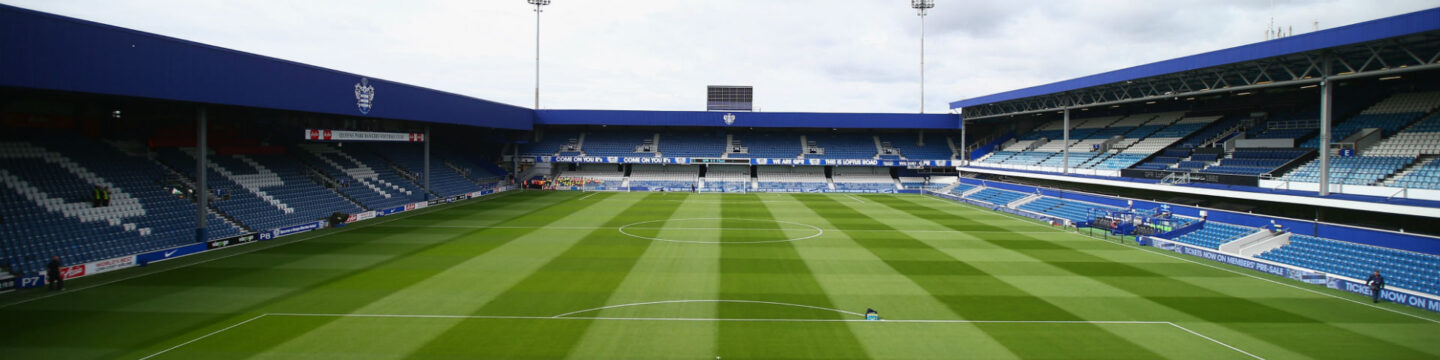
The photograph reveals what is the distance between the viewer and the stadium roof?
18656 millimetres

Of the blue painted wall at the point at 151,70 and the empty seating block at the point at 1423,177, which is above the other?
the blue painted wall at the point at 151,70

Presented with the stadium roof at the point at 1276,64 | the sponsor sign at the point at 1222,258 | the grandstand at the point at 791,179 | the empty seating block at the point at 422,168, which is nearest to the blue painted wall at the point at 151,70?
the empty seating block at the point at 422,168

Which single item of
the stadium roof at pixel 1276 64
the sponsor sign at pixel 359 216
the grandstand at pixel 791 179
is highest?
the stadium roof at pixel 1276 64

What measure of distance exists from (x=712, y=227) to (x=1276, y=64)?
24443 mm

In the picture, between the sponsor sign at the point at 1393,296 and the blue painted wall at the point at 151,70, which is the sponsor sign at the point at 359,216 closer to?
the blue painted wall at the point at 151,70

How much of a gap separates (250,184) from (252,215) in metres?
3.18

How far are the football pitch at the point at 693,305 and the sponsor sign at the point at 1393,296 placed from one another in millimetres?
340

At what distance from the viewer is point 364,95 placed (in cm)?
2778

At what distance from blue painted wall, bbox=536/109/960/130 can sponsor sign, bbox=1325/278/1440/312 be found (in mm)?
38149

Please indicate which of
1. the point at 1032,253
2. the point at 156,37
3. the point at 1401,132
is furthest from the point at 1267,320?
the point at 156,37

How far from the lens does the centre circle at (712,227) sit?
79.2 ft

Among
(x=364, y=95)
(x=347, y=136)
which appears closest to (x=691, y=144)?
(x=364, y=95)

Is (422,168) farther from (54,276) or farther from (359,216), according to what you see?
(54,276)

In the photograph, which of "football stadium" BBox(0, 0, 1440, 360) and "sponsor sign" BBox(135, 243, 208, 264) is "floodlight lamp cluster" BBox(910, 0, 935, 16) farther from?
"sponsor sign" BBox(135, 243, 208, 264)
